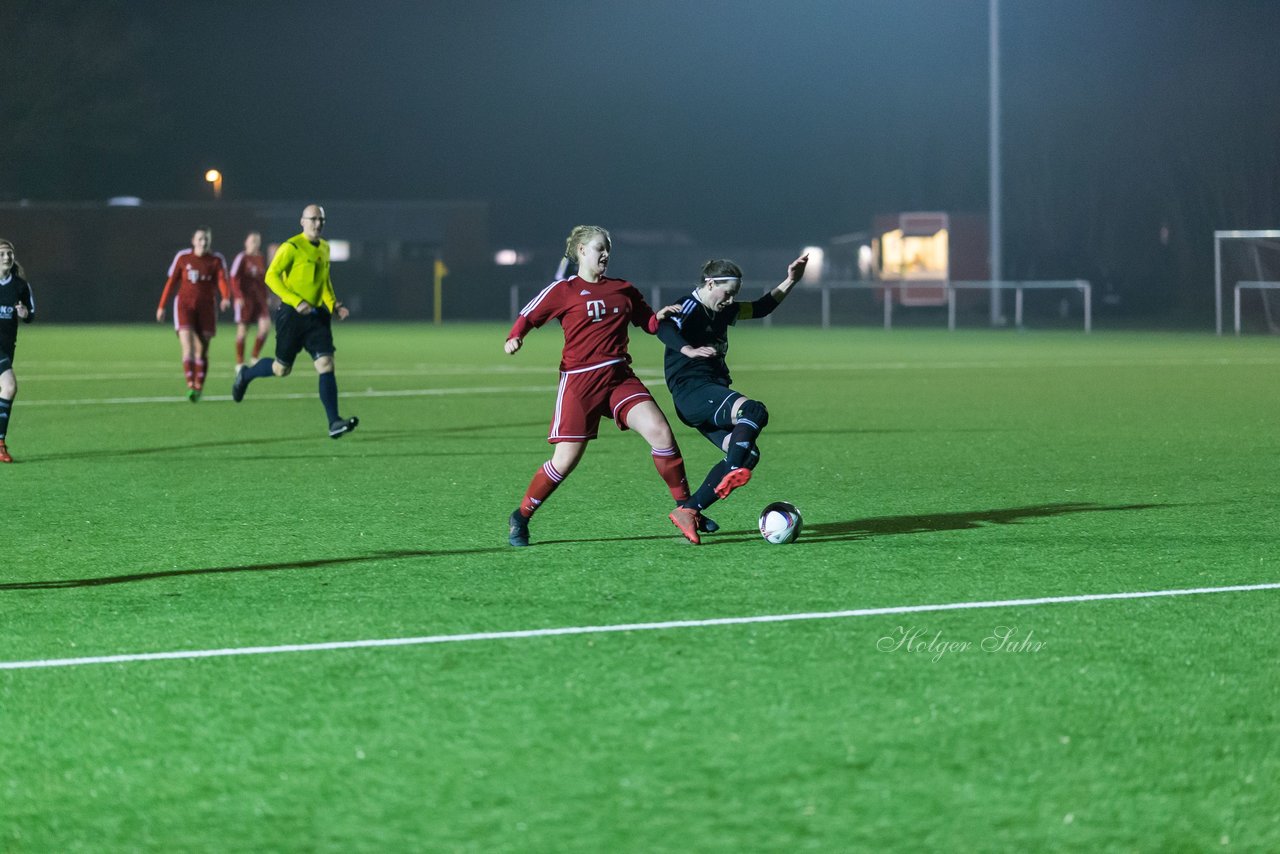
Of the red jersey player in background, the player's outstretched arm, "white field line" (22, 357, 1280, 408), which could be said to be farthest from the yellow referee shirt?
the player's outstretched arm

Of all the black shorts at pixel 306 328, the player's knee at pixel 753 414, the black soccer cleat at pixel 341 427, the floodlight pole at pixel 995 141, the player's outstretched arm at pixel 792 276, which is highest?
the floodlight pole at pixel 995 141

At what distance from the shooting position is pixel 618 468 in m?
12.6

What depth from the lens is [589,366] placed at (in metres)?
8.70

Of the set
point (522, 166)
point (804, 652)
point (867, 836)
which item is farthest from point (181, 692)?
point (522, 166)

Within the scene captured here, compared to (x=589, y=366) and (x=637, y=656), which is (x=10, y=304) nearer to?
(x=589, y=366)

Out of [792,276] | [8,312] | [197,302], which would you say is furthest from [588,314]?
[197,302]

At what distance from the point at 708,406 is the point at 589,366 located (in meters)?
0.71

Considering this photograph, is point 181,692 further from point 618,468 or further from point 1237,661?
point 618,468

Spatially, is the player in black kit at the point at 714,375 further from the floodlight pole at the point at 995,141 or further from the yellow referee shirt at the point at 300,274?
the floodlight pole at the point at 995,141

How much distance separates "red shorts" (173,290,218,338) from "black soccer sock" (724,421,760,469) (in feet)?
40.3

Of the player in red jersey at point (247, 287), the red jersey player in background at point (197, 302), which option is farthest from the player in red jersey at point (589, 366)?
the player in red jersey at point (247, 287)

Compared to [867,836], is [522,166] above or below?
above

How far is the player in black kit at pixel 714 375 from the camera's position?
8.77 meters

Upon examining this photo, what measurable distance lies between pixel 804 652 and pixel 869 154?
81.7 meters
